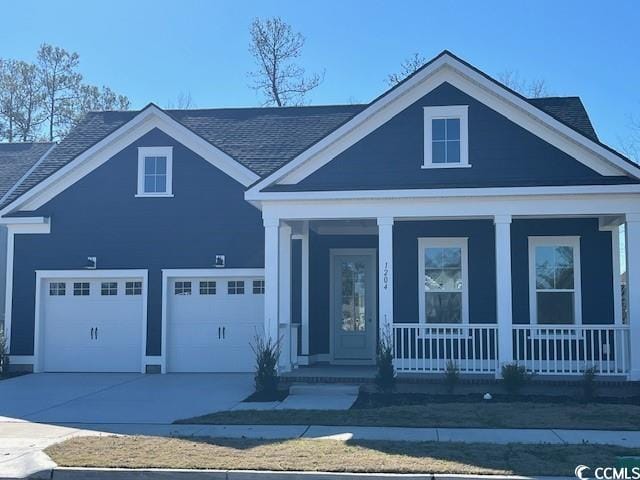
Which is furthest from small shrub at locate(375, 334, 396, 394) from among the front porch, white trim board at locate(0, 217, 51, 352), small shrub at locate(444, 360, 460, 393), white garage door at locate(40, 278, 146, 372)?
white trim board at locate(0, 217, 51, 352)

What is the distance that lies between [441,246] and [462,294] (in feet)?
3.75

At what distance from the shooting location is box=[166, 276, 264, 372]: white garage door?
17484mm

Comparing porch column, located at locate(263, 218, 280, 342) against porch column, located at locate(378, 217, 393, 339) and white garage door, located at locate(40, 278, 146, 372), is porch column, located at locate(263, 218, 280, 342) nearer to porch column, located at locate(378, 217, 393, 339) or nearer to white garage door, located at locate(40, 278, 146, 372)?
porch column, located at locate(378, 217, 393, 339)

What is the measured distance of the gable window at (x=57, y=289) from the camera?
1823 cm

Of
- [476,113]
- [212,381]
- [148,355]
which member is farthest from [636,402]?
[148,355]

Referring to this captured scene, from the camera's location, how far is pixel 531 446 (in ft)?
29.1

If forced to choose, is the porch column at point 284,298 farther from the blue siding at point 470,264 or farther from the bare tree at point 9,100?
the bare tree at point 9,100

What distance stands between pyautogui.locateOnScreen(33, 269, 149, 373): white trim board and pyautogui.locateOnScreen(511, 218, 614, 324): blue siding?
8537 millimetres

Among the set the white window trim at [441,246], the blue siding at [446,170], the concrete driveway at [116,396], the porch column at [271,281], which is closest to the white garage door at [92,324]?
the concrete driveway at [116,396]

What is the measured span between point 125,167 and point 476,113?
8.64m

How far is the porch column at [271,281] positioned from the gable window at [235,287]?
3197 millimetres

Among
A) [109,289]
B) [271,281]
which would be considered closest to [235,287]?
[109,289]

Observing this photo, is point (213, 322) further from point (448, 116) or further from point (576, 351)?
point (576, 351)

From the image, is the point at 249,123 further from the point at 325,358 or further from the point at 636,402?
the point at 636,402
